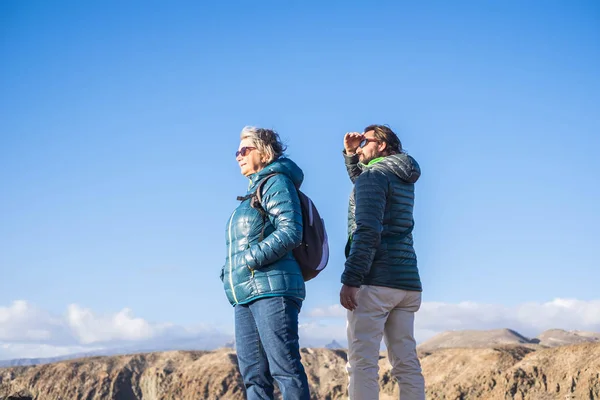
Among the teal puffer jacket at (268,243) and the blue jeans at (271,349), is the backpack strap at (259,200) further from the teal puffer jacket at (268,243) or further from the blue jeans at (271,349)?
the blue jeans at (271,349)

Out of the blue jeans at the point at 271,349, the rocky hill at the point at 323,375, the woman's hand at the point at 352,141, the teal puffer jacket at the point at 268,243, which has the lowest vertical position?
the rocky hill at the point at 323,375

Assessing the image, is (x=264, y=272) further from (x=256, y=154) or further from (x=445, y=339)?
(x=445, y=339)

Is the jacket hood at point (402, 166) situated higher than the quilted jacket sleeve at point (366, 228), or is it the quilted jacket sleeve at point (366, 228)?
the jacket hood at point (402, 166)

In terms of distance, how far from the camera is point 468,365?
30.2m

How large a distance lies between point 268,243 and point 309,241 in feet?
1.28

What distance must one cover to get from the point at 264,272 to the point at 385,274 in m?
0.93

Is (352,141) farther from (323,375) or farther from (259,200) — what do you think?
(323,375)

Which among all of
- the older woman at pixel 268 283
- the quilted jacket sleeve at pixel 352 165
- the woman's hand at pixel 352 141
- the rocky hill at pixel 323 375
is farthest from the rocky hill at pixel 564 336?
the older woman at pixel 268 283

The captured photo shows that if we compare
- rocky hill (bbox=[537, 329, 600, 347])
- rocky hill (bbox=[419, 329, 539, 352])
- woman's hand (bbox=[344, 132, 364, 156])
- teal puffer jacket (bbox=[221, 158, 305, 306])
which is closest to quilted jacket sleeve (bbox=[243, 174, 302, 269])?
teal puffer jacket (bbox=[221, 158, 305, 306])

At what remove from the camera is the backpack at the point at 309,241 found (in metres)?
4.86

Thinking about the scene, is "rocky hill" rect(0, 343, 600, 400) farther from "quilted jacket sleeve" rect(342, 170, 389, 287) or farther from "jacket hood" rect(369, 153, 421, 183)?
Result: "quilted jacket sleeve" rect(342, 170, 389, 287)

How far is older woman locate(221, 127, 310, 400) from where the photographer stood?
4.56 metres

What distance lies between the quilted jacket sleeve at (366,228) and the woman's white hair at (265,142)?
2.22 feet

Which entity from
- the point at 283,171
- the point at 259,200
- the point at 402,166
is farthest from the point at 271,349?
the point at 402,166
